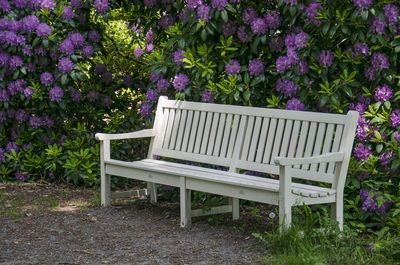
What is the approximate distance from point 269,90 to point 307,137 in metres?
0.78

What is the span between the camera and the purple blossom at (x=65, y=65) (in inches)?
258

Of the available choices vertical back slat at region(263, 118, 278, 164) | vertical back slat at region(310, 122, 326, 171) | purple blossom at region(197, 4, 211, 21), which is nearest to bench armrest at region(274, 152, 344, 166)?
vertical back slat at region(310, 122, 326, 171)

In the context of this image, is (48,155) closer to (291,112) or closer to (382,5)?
(291,112)

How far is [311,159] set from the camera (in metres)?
4.42

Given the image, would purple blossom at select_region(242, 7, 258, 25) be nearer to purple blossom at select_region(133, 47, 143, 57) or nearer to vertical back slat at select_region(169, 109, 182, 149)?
vertical back slat at select_region(169, 109, 182, 149)

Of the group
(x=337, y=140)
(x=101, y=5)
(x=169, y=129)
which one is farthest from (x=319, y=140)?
(x=101, y=5)

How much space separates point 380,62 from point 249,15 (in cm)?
121

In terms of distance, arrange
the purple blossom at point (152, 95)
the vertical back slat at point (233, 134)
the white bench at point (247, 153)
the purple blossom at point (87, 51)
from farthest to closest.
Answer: the purple blossom at point (87, 51)
the purple blossom at point (152, 95)
the vertical back slat at point (233, 134)
the white bench at point (247, 153)

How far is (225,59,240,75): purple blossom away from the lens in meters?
5.63

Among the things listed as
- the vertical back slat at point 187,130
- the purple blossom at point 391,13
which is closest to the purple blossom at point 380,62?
the purple blossom at point 391,13

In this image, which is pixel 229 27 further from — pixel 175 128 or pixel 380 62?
pixel 380 62

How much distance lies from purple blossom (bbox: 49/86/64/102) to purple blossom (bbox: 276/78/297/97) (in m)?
2.32

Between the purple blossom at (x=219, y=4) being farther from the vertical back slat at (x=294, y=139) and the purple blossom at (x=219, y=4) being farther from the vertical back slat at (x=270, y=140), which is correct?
the vertical back slat at (x=294, y=139)

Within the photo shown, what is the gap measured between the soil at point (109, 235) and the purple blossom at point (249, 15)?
1.62m
